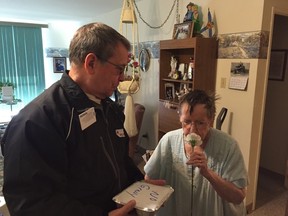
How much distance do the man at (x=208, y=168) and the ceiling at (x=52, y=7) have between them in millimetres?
3089

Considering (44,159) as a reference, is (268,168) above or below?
below

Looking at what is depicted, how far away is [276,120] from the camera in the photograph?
3111mm

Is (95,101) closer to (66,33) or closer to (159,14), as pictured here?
(159,14)

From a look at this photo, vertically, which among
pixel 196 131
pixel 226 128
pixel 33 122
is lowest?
pixel 226 128

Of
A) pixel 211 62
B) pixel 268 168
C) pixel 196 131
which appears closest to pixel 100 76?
pixel 196 131

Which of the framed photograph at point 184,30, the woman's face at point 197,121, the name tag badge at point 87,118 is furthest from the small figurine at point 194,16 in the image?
the name tag badge at point 87,118

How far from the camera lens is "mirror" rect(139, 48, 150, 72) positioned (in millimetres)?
3650

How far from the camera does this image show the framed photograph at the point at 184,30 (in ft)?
8.14

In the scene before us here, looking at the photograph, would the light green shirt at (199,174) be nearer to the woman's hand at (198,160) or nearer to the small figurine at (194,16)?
the woman's hand at (198,160)

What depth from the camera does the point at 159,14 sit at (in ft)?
10.9

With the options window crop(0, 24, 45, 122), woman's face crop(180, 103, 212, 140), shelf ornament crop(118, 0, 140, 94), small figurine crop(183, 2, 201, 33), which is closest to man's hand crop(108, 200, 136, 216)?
woman's face crop(180, 103, 212, 140)

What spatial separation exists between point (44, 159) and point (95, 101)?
284 mm

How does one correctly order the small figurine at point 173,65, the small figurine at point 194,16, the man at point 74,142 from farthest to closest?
the small figurine at point 173,65
the small figurine at point 194,16
the man at point 74,142

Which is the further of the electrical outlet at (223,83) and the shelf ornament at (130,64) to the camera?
the shelf ornament at (130,64)
